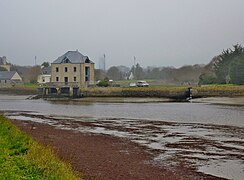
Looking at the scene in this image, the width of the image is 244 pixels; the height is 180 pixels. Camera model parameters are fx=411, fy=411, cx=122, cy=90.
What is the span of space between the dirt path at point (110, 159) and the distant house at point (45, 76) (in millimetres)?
90445

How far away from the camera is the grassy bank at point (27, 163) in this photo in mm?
9648

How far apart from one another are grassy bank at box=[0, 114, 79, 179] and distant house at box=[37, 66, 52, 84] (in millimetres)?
97375

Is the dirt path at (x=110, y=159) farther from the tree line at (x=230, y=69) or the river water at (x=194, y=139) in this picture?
the tree line at (x=230, y=69)

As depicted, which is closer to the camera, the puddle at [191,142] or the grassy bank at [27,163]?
the grassy bank at [27,163]

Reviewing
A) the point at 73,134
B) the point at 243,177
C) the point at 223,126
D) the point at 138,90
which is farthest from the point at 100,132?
the point at 138,90

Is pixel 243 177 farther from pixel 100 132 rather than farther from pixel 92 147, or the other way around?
pixel 100 132

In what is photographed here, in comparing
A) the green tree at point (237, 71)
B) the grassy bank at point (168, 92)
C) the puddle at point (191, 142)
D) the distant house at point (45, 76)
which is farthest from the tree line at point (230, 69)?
the distant house at point (45, 76)

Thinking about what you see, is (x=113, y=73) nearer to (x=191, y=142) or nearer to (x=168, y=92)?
(x=168, y=92)

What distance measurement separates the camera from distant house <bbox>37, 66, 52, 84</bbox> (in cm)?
11169

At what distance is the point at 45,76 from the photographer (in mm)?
112062

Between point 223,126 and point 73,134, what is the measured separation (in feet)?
33.4

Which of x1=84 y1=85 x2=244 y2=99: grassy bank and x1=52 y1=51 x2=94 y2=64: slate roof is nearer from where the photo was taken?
x1=84 y1=85 x2=244 y2=99: grassy bank

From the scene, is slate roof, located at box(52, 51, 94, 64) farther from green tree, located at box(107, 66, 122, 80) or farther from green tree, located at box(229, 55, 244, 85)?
green tree, located at box(107, 66, 122, 80)

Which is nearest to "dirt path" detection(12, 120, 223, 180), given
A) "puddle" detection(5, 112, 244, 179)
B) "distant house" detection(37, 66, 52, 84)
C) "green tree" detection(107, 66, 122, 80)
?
"puddle" detection(5, 112, 244, 179)
